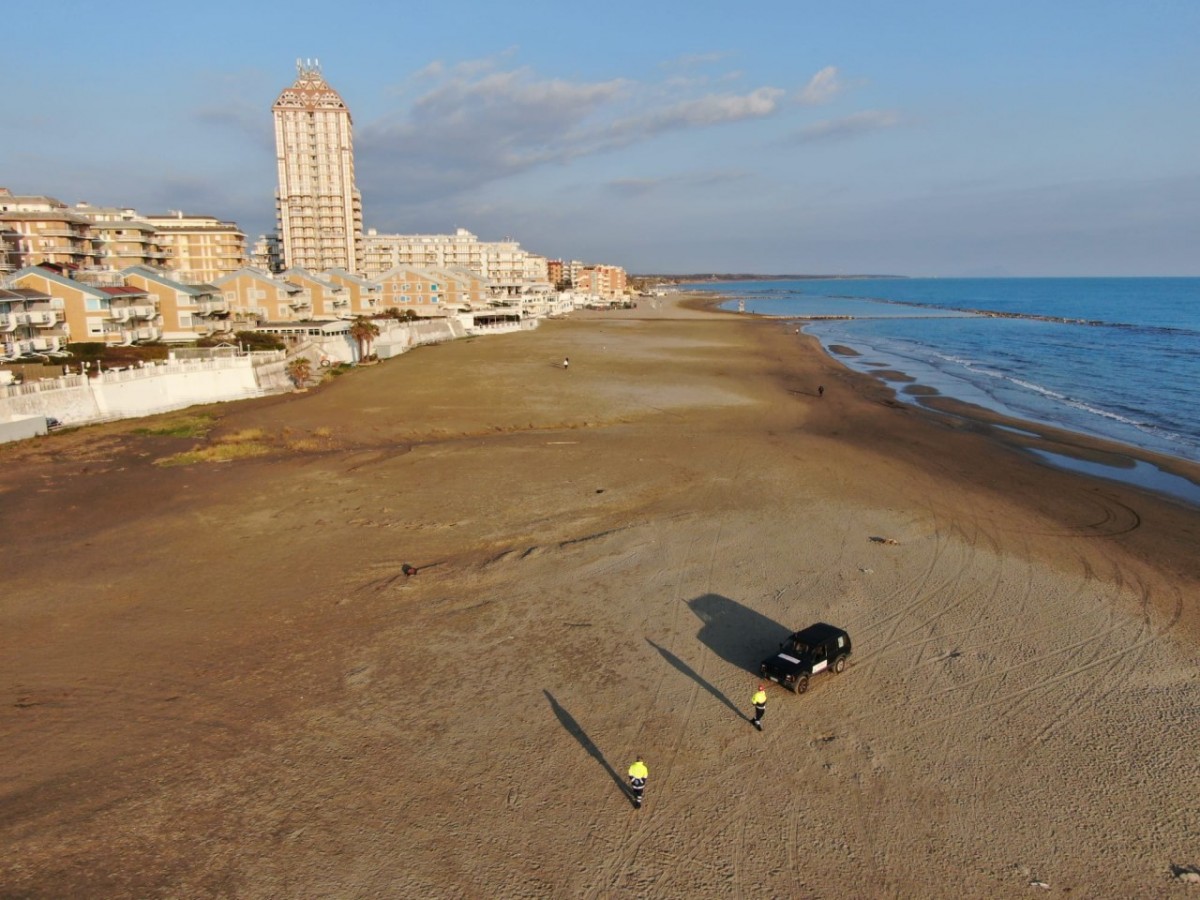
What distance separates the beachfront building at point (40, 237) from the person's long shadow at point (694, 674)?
3377 inches

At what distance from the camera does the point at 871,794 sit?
41.0 ft

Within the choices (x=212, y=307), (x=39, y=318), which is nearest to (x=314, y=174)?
(x=212, y=307)

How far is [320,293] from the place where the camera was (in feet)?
281

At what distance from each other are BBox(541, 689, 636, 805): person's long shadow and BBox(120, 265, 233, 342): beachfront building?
201 feet

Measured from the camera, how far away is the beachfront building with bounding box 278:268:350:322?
8449cm

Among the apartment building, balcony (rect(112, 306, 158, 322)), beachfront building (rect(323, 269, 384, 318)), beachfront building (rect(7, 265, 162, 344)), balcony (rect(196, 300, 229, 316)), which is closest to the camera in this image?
the apartment building

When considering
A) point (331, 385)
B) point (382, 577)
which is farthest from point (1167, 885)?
point (331, 385)

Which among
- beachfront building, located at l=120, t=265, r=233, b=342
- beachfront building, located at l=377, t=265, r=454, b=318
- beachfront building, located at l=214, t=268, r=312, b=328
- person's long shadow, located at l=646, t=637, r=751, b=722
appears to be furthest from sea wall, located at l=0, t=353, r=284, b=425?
beachfront building, located at l=377, t=265, r=454, b=318

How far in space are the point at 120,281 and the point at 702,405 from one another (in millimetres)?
53463

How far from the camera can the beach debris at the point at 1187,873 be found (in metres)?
10.8

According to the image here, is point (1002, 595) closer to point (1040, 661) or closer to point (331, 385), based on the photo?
point (1040, 661)

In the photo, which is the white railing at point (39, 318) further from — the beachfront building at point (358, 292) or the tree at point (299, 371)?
the beachfront building at point (358, 292)

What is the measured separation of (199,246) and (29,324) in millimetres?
64425

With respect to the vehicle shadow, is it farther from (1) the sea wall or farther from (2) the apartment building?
(2) the apartment building
